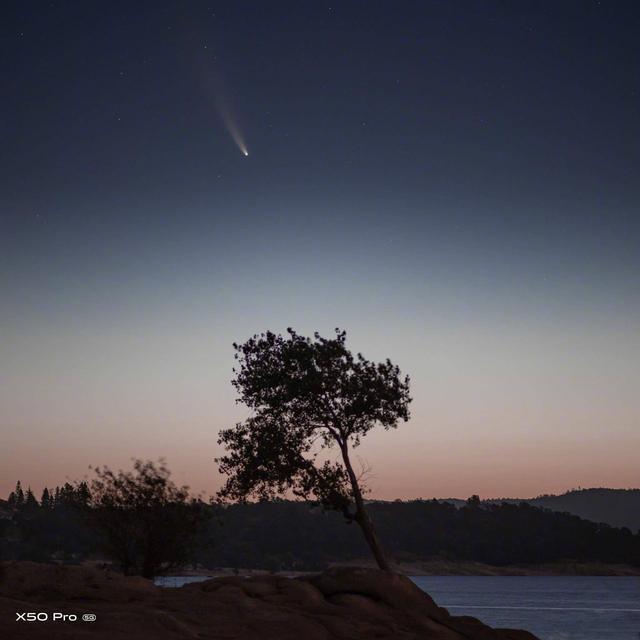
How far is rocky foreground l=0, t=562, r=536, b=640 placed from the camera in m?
21.9

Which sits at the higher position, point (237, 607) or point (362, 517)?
point (362, 517)

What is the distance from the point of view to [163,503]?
4478cm

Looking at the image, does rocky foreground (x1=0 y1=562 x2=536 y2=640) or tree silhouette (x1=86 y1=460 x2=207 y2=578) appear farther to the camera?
tree silhouette (x1=86 y1=460 x2=207 y2=578)

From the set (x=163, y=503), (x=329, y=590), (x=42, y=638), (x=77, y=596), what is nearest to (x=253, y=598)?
(x=329, y=590)

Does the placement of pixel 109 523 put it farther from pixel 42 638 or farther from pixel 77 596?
pixel 42 638

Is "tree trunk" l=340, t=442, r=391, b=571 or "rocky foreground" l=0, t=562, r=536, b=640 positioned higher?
"tree trunk" l=340, t=442, r=391, b=571

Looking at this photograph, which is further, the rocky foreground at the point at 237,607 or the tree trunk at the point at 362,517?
the tree trunk at the point at 362,517

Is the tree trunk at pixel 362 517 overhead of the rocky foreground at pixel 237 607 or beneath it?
overhead

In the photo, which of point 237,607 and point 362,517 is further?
point 362,517

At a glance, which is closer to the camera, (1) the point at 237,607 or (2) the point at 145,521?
(1) the point at 237,607

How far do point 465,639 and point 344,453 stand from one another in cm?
1440

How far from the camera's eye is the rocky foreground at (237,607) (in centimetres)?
2185

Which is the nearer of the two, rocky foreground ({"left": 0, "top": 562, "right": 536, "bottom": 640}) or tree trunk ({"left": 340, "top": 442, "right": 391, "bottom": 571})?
rocky foreground ({"left": 0, "top": 562, "right": 536, "bottom": 640})

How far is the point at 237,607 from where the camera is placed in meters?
26.3
